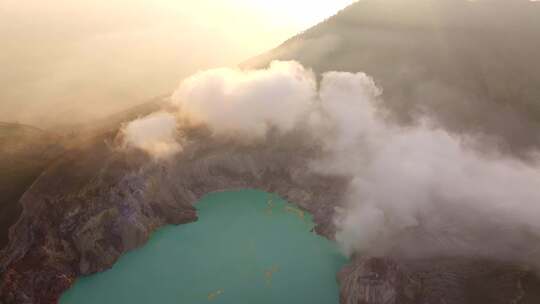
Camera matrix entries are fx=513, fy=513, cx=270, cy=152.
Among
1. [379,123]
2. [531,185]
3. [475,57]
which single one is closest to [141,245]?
[379,123]

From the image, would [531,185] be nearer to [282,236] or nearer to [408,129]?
[408,129]

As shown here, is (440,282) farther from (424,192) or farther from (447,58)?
(447,58)

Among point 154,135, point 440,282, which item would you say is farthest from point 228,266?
point 154,135

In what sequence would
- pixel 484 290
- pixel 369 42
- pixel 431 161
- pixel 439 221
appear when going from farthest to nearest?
pixel 369 42 → pixel 431 161 → pixel 439 221 → pixel 484 290

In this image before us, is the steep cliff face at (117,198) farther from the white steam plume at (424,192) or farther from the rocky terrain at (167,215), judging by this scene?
the white steam plume at (424,192)

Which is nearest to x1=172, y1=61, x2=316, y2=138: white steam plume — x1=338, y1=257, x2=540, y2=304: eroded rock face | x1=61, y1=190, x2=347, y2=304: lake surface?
x1=61, y1=190, x2=347, y2=304: lake surface

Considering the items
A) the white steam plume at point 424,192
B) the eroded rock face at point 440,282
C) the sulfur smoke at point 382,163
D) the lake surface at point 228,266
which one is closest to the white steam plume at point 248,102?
the sulfur smoke at point 382,163

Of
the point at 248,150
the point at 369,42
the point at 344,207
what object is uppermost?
the point at 369,42
